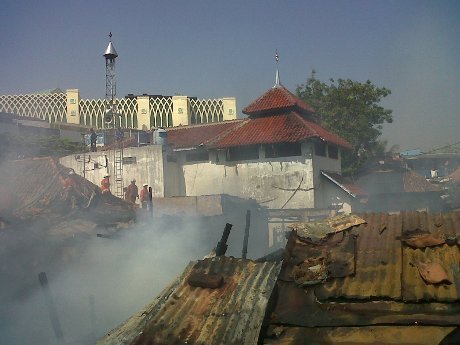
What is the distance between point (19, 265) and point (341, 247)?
8.62 metres

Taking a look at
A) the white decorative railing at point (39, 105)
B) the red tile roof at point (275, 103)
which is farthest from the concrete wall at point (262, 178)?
A: the white decorative railing at point (39, 105)

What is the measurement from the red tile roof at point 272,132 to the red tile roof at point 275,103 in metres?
0.46

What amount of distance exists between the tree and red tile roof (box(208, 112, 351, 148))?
6.74 metres

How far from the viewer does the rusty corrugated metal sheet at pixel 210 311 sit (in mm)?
5074

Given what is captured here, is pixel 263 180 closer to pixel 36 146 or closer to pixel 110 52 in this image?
pixel 110 52

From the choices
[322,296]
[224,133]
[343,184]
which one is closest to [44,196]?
[224,133]

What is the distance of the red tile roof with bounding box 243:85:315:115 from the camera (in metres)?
24.0

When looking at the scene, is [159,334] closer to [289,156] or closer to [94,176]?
[289,156]

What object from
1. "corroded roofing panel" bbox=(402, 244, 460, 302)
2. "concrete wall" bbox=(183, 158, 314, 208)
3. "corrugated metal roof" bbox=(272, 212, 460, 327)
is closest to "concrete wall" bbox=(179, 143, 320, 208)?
"concrete wall" bbox=(183, 158, 314, 208)

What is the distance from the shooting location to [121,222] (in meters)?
14.9

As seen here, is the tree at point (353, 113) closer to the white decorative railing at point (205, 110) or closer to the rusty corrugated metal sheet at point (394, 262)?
the white decorative railing at point (205, 110)

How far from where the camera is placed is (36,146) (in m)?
26.3

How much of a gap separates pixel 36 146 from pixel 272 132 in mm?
13847

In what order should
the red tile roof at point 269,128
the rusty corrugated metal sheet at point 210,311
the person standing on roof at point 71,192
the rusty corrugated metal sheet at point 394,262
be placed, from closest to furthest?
1. the rusty corrugated metal sheet at point 210,311
2. the rusty corrugated metal sheet at point 394,262
3. the person standing on roof at point 71,192
4. the red tile roof at point 269,128
